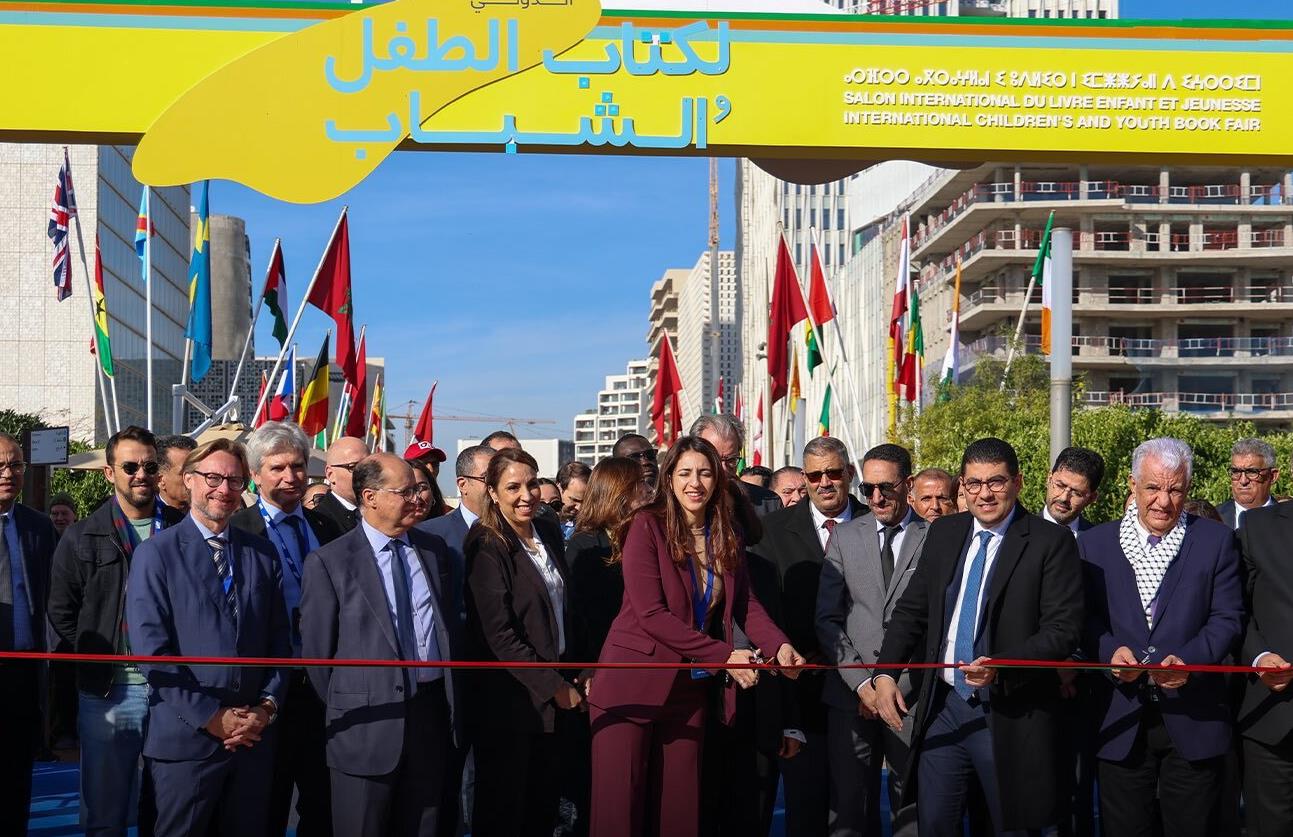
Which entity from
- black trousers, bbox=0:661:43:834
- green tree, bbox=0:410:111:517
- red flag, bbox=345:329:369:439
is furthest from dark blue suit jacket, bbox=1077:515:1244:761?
green tree, bbox=0:410:111:517

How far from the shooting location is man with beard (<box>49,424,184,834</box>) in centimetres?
650

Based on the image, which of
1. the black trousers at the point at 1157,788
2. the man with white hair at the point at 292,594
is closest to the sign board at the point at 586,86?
the man with white hair at the point at 292,594

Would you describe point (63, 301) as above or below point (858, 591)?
above

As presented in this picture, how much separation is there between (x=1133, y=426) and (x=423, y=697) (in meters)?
38.7

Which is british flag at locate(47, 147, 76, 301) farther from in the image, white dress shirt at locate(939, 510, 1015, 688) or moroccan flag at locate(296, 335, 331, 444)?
white dress shirt at locate(939, 510, 1015, 688)

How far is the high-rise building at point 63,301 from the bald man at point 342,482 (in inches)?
2373

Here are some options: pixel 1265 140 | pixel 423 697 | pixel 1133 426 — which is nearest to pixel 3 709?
pixel 423 697

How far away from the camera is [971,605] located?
21.4 ft

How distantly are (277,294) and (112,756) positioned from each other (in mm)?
17320

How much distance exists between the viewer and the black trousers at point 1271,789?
6664mm

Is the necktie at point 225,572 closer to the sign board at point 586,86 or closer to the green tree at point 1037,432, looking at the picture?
the sign board at point 586,86

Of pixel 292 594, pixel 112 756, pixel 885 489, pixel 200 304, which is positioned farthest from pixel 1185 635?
pixel 200 304

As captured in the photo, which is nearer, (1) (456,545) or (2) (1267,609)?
(2) (1267,609)

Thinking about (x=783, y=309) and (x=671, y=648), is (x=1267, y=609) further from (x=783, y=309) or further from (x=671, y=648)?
(x=783, y=309)
